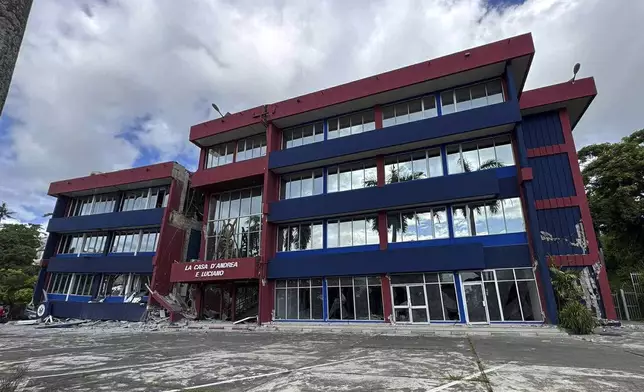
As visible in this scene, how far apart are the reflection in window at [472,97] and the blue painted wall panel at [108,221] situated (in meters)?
21.8

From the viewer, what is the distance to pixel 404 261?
1850cm

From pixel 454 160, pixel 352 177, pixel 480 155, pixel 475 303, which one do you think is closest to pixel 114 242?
pixel 352 177

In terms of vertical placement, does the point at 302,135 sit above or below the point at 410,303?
above

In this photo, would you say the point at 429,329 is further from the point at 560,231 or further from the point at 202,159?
the point at 202,159

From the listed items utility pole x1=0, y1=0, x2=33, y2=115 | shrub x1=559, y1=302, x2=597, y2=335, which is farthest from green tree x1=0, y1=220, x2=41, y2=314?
shrub x1=559, y1=302, x2=597, y2=335

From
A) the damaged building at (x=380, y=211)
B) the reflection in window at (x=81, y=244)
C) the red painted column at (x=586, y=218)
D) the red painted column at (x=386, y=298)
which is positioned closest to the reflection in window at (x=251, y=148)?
the damaged building at (x=380, y=211)

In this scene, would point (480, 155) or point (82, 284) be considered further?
point (82, 284)

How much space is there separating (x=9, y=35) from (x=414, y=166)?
20033 mm

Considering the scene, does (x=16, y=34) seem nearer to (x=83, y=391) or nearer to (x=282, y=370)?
(x=83, y=391)

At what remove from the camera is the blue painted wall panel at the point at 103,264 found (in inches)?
1031

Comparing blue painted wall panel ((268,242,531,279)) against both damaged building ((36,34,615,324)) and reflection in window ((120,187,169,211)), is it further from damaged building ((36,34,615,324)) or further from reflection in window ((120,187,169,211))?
reflection in window ((120,187,169,211))

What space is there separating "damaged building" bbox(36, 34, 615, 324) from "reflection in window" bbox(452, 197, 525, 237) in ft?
0.21

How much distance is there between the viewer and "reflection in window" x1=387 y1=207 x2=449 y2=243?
19000mm

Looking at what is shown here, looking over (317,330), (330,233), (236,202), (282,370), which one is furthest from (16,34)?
(236,202)
